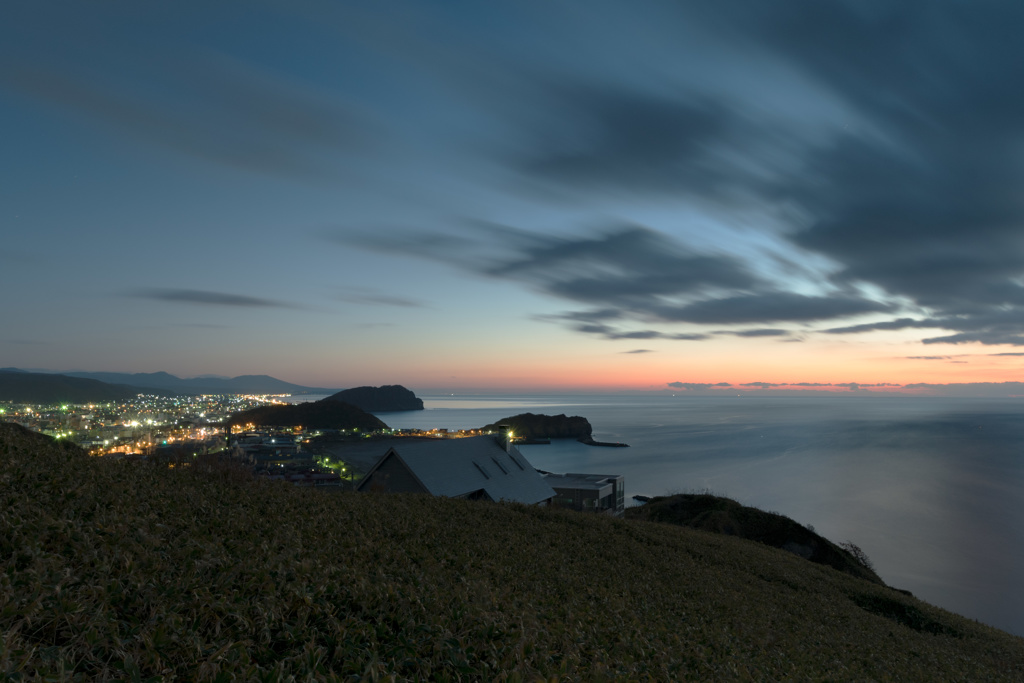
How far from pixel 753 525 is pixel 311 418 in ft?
571

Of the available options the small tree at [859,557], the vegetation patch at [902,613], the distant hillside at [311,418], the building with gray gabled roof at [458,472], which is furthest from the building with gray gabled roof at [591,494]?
the distant hillside at [311,418]

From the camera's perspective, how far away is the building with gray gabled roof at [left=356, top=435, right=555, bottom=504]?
28750mm

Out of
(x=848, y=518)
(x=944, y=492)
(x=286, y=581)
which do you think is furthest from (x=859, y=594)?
(x=944, y=492)

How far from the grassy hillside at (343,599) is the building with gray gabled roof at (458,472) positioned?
1403cm

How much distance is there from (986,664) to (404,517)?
17.8m

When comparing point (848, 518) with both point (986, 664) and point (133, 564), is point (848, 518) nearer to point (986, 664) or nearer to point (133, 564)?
point (986, 664)

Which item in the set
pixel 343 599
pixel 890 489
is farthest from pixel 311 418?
pixel 343 599

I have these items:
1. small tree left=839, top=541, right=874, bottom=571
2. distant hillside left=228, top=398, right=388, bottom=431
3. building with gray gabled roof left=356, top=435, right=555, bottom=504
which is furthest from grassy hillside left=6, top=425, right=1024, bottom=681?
distant hillside left=228, top=398, right=388, bottom=431

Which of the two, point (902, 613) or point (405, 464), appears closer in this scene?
point (902, 613)

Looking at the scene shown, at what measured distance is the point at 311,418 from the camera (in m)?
189

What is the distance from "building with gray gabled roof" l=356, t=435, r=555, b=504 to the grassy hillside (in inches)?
552

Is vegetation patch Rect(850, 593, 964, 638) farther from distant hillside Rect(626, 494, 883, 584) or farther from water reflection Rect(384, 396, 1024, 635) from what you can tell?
water reflection Rect(384, 396, 1024, 635)

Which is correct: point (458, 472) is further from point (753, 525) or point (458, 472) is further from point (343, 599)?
point (753, 525)

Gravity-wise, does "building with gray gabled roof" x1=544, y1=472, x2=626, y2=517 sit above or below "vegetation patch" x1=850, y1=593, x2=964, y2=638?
below
